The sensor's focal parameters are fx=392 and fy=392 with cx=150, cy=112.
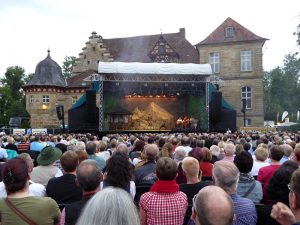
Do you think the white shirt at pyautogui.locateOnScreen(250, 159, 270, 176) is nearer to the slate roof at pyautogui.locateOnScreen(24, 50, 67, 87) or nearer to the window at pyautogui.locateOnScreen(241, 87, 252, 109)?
the window at pyautogui.locateOnScreen(241, 87, 252, 109)

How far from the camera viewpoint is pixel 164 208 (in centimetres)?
376

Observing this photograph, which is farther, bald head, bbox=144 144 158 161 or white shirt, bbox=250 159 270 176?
white shirt, bbox=250 159 270 176

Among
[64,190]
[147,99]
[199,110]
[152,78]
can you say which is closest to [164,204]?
[64,190]

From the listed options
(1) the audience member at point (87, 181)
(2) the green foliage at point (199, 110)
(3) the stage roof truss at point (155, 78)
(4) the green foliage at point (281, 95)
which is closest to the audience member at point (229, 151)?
(1) the audience member at point (87, 181)

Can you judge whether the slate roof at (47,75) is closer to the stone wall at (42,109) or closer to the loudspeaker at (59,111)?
the stone wall at (42,109)

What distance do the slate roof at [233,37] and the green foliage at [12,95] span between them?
32.0 meters

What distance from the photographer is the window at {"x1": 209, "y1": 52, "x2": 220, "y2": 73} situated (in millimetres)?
39000

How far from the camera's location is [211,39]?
3931 cm

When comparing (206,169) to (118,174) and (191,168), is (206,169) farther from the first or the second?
(118,174)

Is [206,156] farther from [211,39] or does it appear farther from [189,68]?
[211,39]

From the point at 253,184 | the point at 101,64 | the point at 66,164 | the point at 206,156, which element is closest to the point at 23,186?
the point at 66,164

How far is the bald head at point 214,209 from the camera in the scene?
2055mm

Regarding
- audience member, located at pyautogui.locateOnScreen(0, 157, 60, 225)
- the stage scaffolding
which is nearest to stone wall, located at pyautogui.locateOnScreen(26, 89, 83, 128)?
the stage scaffolding

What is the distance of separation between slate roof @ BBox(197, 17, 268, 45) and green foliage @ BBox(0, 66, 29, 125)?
32.0 m
